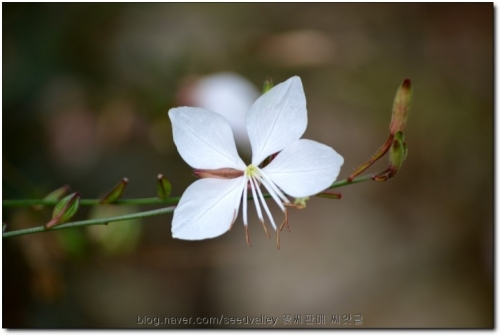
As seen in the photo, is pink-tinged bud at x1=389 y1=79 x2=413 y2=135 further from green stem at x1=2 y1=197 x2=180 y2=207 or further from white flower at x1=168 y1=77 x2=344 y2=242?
green stem at x1=2 y1=197 x2=180 y2=207

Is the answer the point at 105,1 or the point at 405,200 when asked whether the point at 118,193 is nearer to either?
the point at 105,1

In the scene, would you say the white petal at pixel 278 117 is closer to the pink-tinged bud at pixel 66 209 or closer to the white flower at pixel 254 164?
the white flower at pixel 254 164

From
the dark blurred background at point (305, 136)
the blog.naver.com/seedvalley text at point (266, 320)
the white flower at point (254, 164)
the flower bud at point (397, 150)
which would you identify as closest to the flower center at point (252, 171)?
the white flower at point (254, 164)

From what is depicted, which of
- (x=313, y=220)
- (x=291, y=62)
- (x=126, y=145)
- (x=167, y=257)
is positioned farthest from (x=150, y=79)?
(x=313, y=220)

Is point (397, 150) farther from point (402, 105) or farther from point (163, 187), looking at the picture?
point (163, 187)

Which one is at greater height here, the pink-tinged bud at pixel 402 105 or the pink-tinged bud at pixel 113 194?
the pink-tinged bud at pixel 402 105

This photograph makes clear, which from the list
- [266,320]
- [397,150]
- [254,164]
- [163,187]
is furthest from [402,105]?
[266,320]
